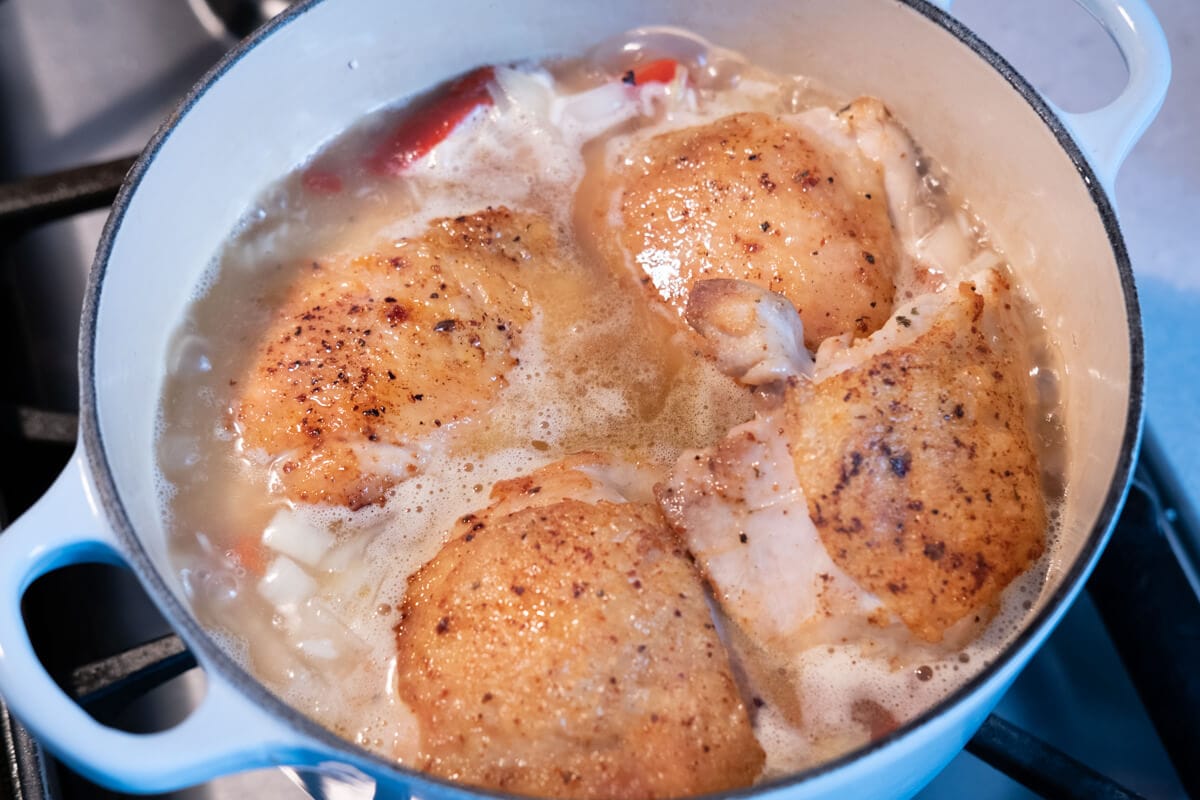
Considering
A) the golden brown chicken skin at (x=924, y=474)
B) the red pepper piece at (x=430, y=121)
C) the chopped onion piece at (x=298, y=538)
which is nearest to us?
the golden brown chicken skin at (x=924, y=474)

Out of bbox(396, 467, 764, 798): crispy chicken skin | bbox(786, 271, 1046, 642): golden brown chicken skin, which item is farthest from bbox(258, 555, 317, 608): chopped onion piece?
bbox(786, 271, 1046, 642): golden brown chicken skin

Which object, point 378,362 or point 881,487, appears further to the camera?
point 378,362

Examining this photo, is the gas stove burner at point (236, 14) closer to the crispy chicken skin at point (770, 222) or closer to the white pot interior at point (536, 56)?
the white pot interior at point (536, 56)

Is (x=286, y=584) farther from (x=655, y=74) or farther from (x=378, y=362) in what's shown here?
(x=655, y=74)

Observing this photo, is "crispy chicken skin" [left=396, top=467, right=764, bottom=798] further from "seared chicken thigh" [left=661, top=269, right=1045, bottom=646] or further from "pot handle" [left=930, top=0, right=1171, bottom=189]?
"pot handle" [left=930, top=0, right=1171, bottom=189]

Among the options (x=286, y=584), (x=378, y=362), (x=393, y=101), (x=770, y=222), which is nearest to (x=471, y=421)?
(x=378, y=362)

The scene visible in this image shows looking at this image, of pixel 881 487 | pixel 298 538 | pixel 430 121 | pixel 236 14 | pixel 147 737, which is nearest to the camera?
pixel 147 737

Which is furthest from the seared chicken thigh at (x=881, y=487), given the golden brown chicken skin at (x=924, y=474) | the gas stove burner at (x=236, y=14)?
the gas stove burner at (x=236, y=14)
